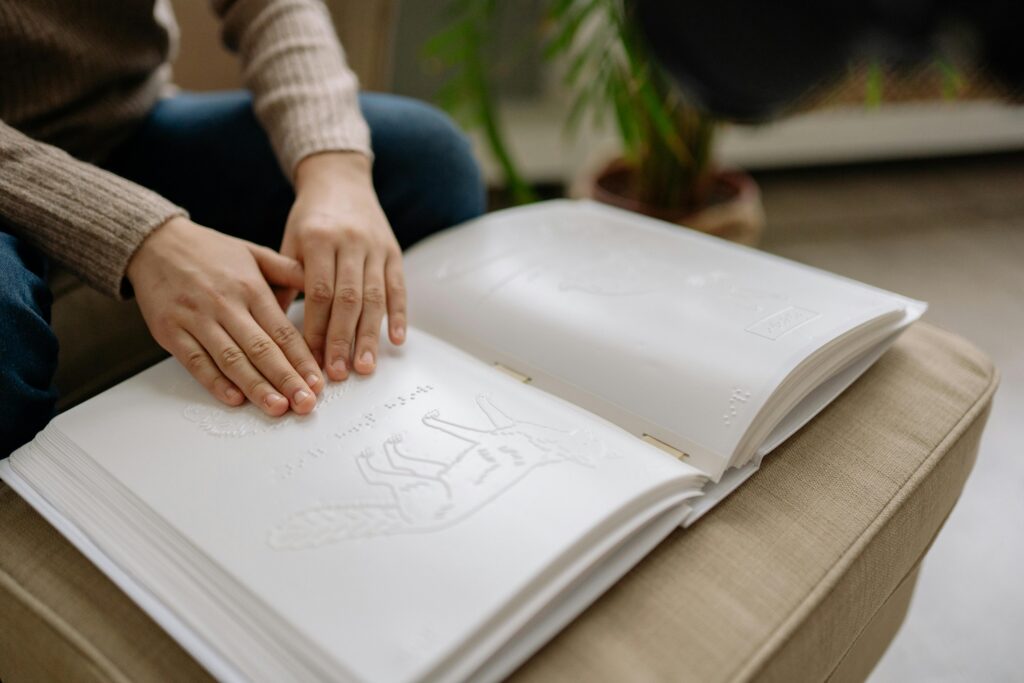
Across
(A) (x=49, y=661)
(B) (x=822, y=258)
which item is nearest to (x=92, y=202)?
(A) (x=49, y=661)

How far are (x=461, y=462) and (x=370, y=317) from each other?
0.54ft

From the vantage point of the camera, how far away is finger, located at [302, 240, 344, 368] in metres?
0.56

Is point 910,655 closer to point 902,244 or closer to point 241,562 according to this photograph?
point 241,562

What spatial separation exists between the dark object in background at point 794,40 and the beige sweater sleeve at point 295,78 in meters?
0.49

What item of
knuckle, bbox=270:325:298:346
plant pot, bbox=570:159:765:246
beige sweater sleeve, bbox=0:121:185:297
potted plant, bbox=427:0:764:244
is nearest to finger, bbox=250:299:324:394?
knuckle, bbox=270:325:298:346

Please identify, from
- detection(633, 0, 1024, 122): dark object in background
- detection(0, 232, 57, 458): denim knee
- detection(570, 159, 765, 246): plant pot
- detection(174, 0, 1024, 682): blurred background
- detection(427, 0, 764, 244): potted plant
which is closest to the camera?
detection(633, 0, 1024, 122): dark object in background

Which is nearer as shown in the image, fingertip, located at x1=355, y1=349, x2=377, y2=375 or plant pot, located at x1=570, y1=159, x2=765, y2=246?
fingertip, located at x1=355, y1=349, x2=377, y2=375

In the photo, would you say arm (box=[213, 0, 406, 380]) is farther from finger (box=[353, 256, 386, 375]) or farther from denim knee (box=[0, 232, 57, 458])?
denim knee (box=[0, 232, 57, 458])

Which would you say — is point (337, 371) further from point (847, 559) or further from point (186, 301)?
point (847, 559)

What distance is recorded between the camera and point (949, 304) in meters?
1.36

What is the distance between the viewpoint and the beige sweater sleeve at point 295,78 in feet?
2.28

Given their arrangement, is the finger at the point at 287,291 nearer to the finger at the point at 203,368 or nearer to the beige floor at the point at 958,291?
the finger at the point at 203,368

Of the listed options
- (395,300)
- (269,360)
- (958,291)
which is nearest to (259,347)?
(269,360)

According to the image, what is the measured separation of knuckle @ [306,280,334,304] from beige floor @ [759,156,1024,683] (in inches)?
24.6
